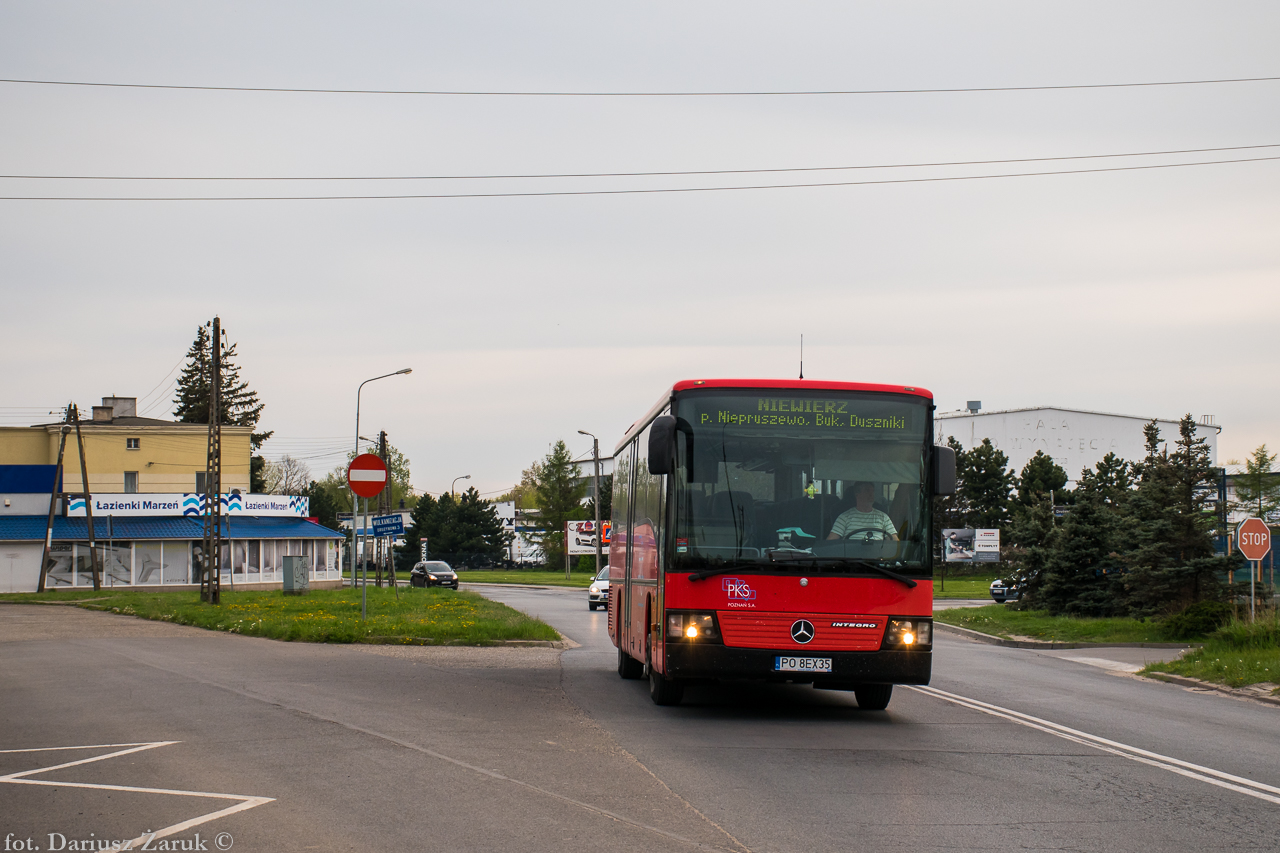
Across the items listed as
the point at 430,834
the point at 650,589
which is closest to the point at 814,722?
the point at 650,589

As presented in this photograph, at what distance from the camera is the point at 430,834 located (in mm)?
6238

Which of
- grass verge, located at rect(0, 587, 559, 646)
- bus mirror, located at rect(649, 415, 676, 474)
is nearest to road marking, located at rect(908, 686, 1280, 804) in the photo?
bus mirror, located at rect(649, 415, 676, 474)

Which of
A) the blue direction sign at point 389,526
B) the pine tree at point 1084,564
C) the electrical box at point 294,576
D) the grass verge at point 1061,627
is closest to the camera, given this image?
the grass verge at point 1061,627

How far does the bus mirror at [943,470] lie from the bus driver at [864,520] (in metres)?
0.58

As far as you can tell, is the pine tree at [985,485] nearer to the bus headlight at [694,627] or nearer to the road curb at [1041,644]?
the road curb at [1041,644]

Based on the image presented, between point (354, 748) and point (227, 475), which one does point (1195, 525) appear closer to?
point (354, 748)

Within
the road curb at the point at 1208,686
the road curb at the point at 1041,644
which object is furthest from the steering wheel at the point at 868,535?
the road curb at the point at 1041,644

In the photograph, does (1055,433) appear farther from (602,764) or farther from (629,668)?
(602,764)

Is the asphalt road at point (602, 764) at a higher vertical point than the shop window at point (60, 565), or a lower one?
higher

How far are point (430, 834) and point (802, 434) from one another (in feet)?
19.9

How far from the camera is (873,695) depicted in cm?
1225

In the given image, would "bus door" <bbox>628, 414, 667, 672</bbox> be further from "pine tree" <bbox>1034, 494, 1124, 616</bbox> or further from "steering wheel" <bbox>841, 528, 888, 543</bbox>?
"pine tree" <bbox>1034, 494, 1124, 616</bbox>

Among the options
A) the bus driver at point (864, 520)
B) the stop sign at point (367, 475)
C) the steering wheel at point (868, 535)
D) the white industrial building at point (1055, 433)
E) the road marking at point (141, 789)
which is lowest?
the road marking at point (141, 789)

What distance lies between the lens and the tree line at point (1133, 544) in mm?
26391
